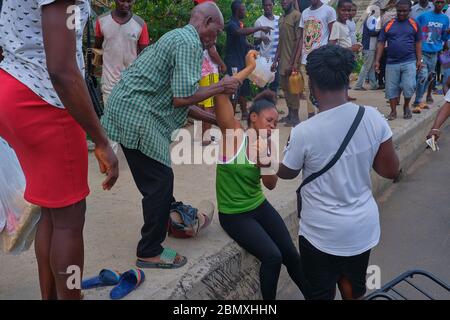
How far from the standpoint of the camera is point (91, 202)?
4258mm

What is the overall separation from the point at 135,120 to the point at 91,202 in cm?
146

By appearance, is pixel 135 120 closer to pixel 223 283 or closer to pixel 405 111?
pixel 223 283

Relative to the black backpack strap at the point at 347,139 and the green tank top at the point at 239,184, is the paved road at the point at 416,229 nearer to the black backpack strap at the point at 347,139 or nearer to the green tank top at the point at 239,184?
the green tank top at the point at 239,184

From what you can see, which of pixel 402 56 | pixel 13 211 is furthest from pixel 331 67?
pixel 402 56

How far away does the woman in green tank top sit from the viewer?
3.19 m

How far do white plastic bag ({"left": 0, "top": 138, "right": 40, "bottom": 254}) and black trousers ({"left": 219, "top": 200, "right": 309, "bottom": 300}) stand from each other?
4.00ft

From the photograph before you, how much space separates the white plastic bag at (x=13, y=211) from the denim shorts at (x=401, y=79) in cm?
604

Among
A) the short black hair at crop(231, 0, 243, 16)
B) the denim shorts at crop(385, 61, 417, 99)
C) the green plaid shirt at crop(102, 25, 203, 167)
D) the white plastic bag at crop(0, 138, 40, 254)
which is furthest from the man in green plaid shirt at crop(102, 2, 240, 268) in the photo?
the denim shorts at crop(385, 61, 417, 99)

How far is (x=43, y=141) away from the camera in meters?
2.15

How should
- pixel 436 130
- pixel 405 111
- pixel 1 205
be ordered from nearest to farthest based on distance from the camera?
pixel 1 205 → pixel 436 130 → pixel 405 111

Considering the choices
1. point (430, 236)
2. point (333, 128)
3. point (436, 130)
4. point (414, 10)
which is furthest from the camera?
point (414, 10)

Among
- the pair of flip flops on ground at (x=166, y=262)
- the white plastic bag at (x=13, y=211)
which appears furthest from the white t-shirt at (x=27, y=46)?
the pair of flip flops on ground at (x=166, y=262)

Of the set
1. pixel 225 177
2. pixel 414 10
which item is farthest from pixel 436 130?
pixel 414 10

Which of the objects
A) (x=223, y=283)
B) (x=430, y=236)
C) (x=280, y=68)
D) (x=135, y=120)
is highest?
(x=135, y=120)
